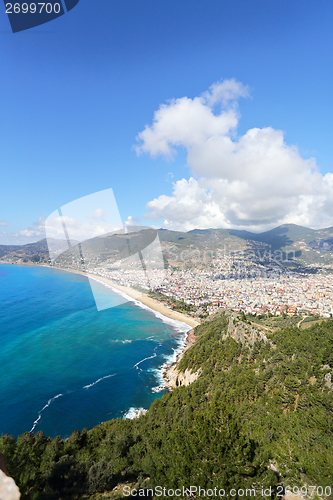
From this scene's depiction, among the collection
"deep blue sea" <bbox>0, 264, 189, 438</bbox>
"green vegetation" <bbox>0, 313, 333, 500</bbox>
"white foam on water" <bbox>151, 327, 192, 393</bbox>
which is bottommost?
"white foam on water" <bbox>151, 327, 192, 393</bbox>

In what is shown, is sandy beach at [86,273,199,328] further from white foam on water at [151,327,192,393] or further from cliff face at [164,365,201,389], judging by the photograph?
cliff face at [164,365,201,389]

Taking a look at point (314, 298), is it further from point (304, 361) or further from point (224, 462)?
point (224, 462)

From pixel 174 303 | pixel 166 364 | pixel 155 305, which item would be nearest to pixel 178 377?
pixel 166 364

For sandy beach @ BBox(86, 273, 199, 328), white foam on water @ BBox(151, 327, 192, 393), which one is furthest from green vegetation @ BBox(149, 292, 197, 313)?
white foam on water @ BBox(151, 327, 192, 393)

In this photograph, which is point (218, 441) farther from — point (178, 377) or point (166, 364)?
point (166, 364)

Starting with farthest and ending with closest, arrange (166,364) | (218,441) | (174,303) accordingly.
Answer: (174,303), (166,364), (218,441)

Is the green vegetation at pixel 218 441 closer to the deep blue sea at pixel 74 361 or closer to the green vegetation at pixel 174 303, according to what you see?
the deep blue sea at pixel 74 361

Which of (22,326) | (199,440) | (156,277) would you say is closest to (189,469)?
(199,440)
